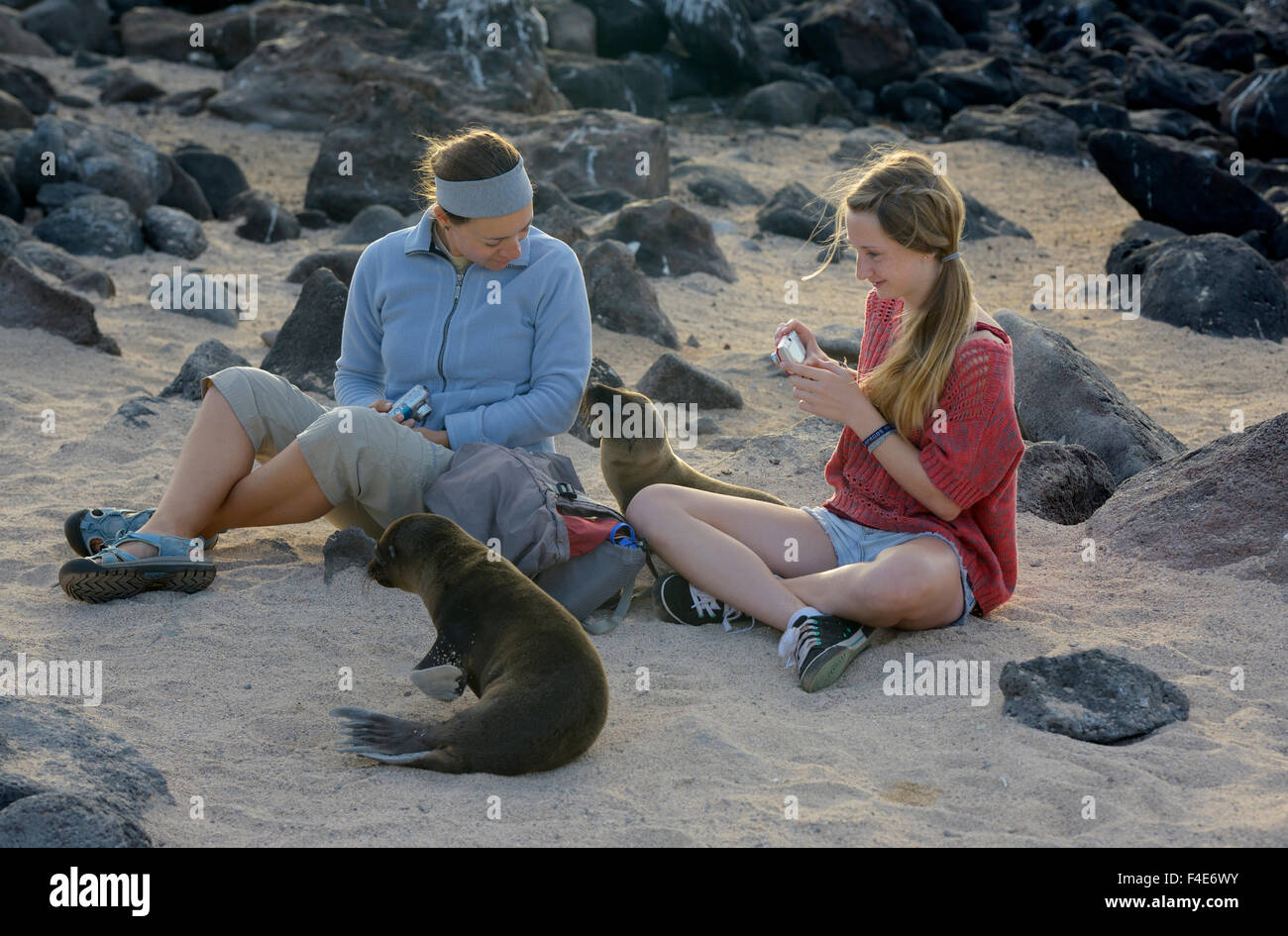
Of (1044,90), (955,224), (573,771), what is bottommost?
(1044,90)

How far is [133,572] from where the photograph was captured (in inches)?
164

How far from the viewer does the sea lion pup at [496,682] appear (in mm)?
3254

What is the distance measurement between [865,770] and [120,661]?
7.21ft

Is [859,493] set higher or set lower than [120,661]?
higher

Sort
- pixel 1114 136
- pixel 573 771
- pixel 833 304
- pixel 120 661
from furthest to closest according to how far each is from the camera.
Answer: pixel 1114 136, pixel 833 304, pixel 120 661, pixel 573 771

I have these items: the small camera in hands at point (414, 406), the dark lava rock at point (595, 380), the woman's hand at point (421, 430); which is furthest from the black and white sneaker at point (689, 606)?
the dark lava rock at point (595, 380)

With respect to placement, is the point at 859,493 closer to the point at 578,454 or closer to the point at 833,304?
the point at 578,454

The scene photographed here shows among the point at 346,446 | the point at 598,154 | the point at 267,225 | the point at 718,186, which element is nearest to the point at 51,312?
the point at 267,225

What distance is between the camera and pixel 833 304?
29.2 ft

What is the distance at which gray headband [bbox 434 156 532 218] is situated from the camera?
4223 mm

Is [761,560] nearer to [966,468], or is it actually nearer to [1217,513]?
[966,468]

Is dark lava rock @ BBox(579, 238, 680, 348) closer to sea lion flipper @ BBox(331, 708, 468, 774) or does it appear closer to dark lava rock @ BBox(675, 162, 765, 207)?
dark lava rock @ BBox(675, 162, 765, 207)

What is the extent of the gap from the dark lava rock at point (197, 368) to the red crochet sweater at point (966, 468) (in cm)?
340
